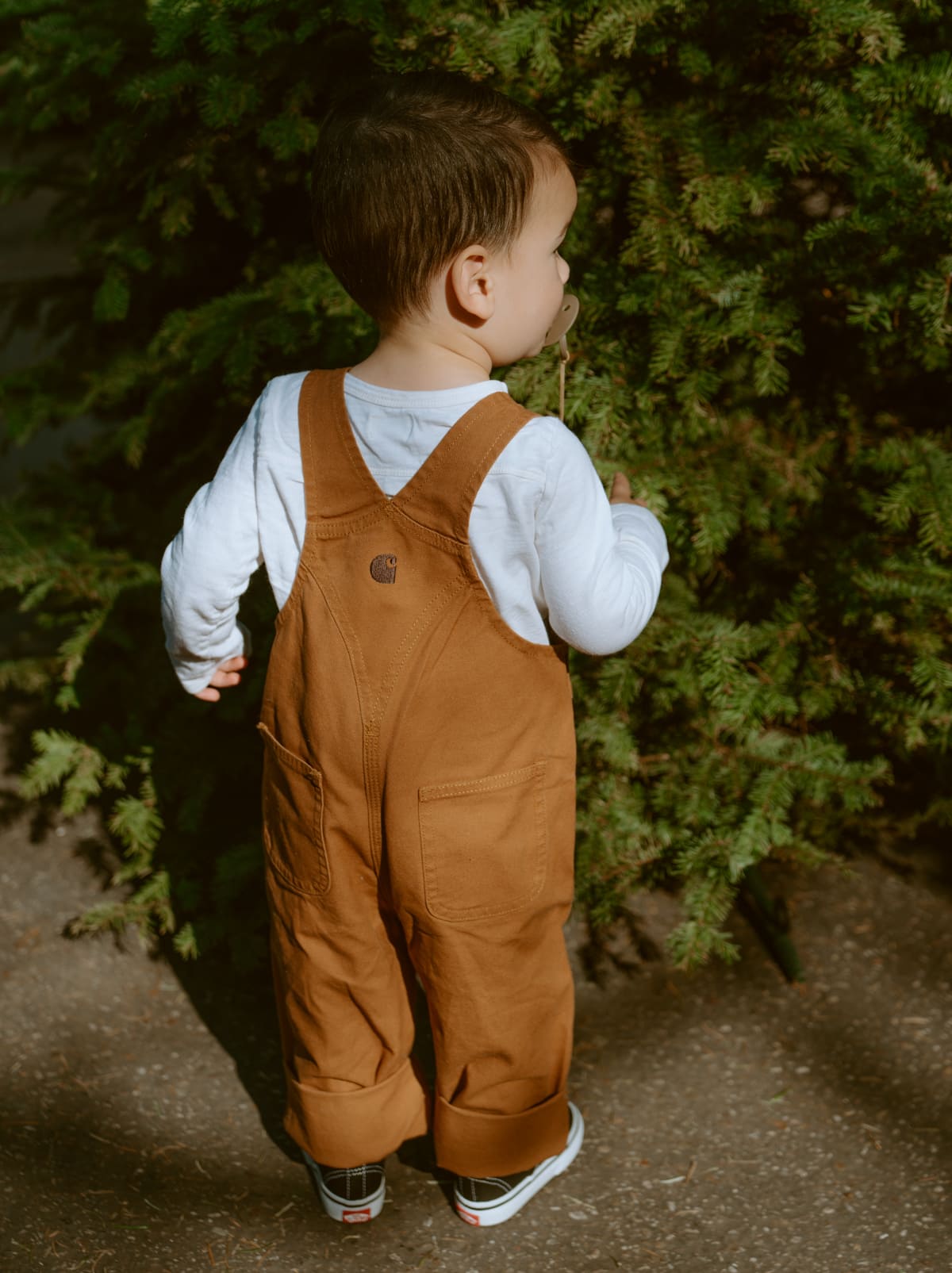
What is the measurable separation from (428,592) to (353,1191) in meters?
1.20

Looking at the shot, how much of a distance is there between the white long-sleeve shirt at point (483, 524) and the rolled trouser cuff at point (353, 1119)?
0.87m

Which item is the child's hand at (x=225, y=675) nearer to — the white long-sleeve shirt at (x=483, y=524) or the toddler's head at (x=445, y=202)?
the white long-sleeve shirt at (x=483, y=524)

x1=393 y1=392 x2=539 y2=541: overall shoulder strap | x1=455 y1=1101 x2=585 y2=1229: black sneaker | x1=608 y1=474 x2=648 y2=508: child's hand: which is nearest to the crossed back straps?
x1=393 y1=392 x2=539 y2=541: overall shoulder strap

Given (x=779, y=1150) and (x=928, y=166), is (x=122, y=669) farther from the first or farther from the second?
(x=928, y=166)

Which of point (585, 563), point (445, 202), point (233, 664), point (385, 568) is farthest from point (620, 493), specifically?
point (233, 664)

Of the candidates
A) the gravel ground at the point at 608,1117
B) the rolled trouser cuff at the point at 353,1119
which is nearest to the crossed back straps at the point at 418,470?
the rolled trouser cuff at the point at 353,1119

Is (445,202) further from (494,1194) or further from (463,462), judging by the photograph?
(494,1194)

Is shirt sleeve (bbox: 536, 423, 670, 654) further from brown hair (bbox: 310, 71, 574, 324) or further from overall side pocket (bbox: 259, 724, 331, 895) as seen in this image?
overall side pocket (bbox: 259, 724, 331, 895)

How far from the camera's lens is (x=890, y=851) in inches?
119

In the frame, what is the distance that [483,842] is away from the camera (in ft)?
5.42

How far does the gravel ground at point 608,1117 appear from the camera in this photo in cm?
204

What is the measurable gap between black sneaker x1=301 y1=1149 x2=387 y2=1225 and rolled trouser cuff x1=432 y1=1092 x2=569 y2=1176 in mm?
179

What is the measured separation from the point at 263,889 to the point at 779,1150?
1.29 metres

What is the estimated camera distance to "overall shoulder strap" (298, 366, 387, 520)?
157 centimetres
